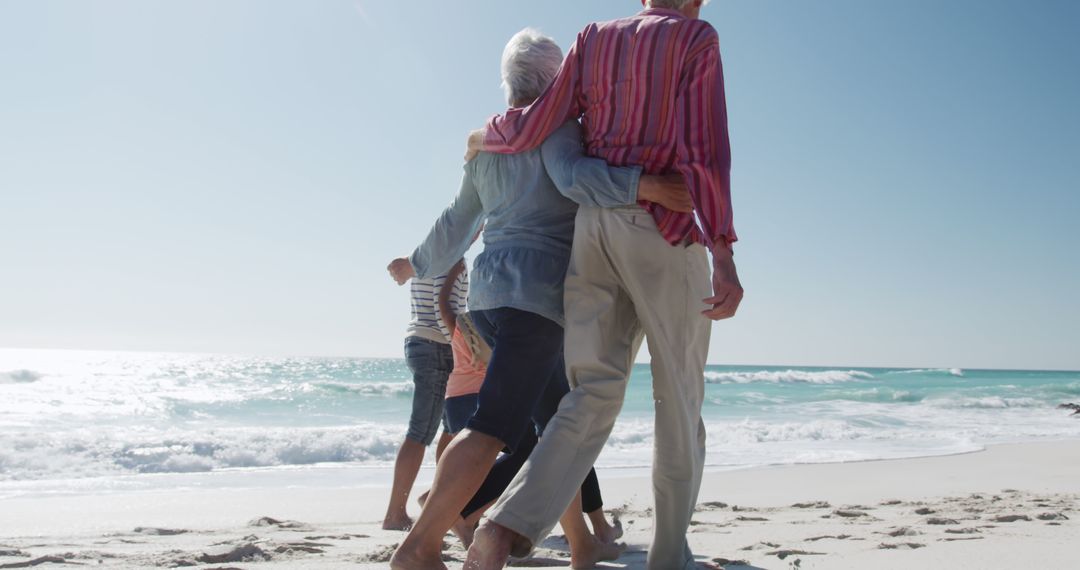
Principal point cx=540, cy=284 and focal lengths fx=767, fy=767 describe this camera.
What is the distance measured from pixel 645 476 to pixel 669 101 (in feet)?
15.2

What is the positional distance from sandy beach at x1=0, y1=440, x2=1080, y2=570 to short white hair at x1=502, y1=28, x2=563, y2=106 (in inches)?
58.4

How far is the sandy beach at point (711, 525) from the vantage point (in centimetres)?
263

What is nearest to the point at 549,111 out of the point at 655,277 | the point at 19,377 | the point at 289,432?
the point at 655,277

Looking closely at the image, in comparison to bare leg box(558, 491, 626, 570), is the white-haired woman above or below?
above

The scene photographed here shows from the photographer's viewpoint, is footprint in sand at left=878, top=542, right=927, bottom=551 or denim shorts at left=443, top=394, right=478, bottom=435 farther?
denim shorts at left=443, top=394, right=478, bottom=435

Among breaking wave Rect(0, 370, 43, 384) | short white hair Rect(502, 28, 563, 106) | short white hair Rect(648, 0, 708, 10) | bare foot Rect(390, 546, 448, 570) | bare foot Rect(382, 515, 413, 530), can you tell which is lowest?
breaking wave Rect(0, 370, 43, 384)

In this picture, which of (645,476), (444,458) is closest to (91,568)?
(444,458)

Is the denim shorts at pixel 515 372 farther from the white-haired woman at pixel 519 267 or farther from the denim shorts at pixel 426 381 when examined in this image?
the denim shorts at pixel 426 381

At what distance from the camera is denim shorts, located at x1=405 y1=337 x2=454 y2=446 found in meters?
3.46

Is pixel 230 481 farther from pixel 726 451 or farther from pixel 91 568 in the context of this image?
pixel 726 451

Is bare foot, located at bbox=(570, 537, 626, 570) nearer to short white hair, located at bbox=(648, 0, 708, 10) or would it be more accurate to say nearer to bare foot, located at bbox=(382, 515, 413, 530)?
bare foot, located at bbox=(382, 515, 413, 530)

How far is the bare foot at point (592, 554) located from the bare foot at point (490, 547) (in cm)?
78

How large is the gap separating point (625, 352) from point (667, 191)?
1.35 feet

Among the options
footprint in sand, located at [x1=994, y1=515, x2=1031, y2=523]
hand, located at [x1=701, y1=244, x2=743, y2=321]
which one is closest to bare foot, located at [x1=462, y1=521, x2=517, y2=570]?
hand, located at [x1=701, y1=244, x2=743, y2=321]
